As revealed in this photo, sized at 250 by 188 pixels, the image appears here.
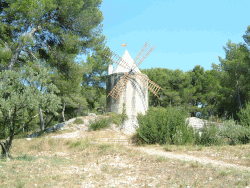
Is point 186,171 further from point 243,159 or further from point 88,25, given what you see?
point 88,25

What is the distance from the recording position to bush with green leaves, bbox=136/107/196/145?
8.90 meters

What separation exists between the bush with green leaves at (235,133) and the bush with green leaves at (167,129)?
134cm

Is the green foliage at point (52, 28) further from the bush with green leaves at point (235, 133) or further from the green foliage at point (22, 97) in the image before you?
the bush with green leaves at point (235, 133)

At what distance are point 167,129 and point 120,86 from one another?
23.8ft

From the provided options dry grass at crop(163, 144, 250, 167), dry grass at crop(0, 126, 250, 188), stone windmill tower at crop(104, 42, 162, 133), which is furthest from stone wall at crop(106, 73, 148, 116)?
dry grass at crop(0, 126, 250, 188)

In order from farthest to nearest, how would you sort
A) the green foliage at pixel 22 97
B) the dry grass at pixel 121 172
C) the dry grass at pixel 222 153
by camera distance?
the dry grass at pixel 222 153, the green foliage at pixel 22 97, the dry grass at pixel 121 172

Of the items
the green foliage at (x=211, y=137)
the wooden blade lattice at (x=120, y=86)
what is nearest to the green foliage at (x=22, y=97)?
the green foliage at (x=211, y=137)

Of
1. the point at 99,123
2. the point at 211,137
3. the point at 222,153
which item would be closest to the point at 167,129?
the point at 211,137

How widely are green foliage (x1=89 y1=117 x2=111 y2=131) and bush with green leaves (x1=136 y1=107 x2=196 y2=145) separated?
4.07m

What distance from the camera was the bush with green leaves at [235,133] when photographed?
8.91m

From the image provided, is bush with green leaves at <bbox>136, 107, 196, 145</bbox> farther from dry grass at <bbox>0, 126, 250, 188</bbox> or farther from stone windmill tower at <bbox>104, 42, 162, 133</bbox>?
stone windmill tower at <bbox>104, 42, 162, 133</bbox>

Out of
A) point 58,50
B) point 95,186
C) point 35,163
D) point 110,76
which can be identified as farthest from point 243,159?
point 110,76

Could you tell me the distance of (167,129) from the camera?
911cm

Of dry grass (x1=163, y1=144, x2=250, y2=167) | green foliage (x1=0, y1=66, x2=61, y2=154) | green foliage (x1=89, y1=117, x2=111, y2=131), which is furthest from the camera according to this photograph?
green foliage (x1=89, y1=117, x2=111, y2=131)
